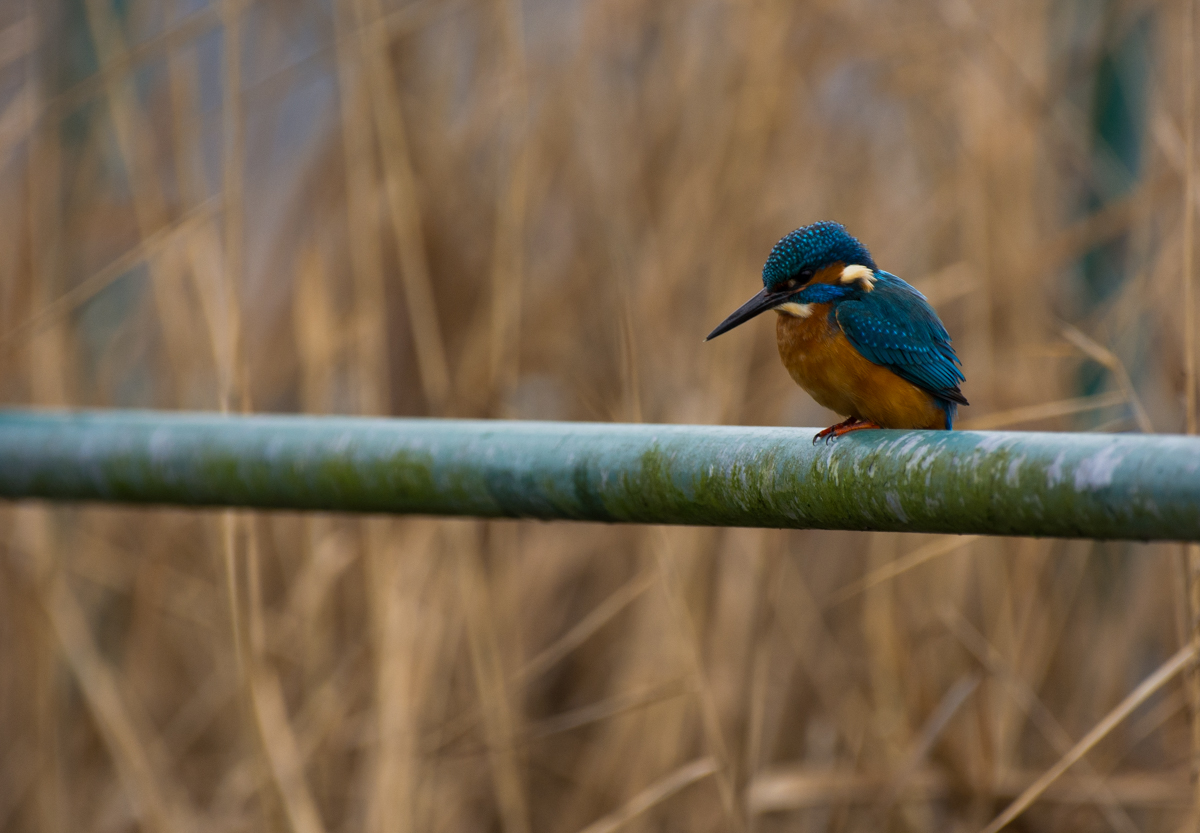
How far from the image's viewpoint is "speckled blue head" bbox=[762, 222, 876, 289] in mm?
1120

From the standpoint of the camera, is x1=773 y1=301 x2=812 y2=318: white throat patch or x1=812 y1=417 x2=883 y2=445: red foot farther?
x1=773 y1=301 x2=812 y2=318: white throat patch

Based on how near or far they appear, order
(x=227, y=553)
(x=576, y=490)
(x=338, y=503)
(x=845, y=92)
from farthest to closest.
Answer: (x=845, y=92) → (x=227, y=553) → (x=338, y=503) → (x=576, y=490)

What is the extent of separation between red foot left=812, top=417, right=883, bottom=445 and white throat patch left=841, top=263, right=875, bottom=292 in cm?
13

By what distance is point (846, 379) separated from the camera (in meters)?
1.07

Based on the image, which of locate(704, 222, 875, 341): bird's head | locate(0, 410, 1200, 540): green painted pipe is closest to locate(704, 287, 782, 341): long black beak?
locate(704, 222, 875, 341): bird's head

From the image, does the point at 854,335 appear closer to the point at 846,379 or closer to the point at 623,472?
the point at 846,379

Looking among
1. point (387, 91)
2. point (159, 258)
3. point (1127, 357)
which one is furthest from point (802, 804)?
point (159, 258)

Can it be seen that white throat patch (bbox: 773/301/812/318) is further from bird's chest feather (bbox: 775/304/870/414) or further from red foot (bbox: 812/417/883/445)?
red foot (bbox: 812/417/883/445)

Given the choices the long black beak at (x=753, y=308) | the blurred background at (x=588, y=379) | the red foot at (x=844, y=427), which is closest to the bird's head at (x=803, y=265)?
the long black beak at (x=753, y=308)

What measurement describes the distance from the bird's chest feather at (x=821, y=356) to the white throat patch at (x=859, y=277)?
0.15ft

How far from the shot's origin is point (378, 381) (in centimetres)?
192

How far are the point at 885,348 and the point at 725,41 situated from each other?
1086 millimetres

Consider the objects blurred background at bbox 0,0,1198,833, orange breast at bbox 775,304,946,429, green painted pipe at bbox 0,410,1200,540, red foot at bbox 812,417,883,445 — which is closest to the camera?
green painted pipe at bbox 0,410,1200,540

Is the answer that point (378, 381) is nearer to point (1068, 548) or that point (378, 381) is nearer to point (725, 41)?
point (725, 41)
